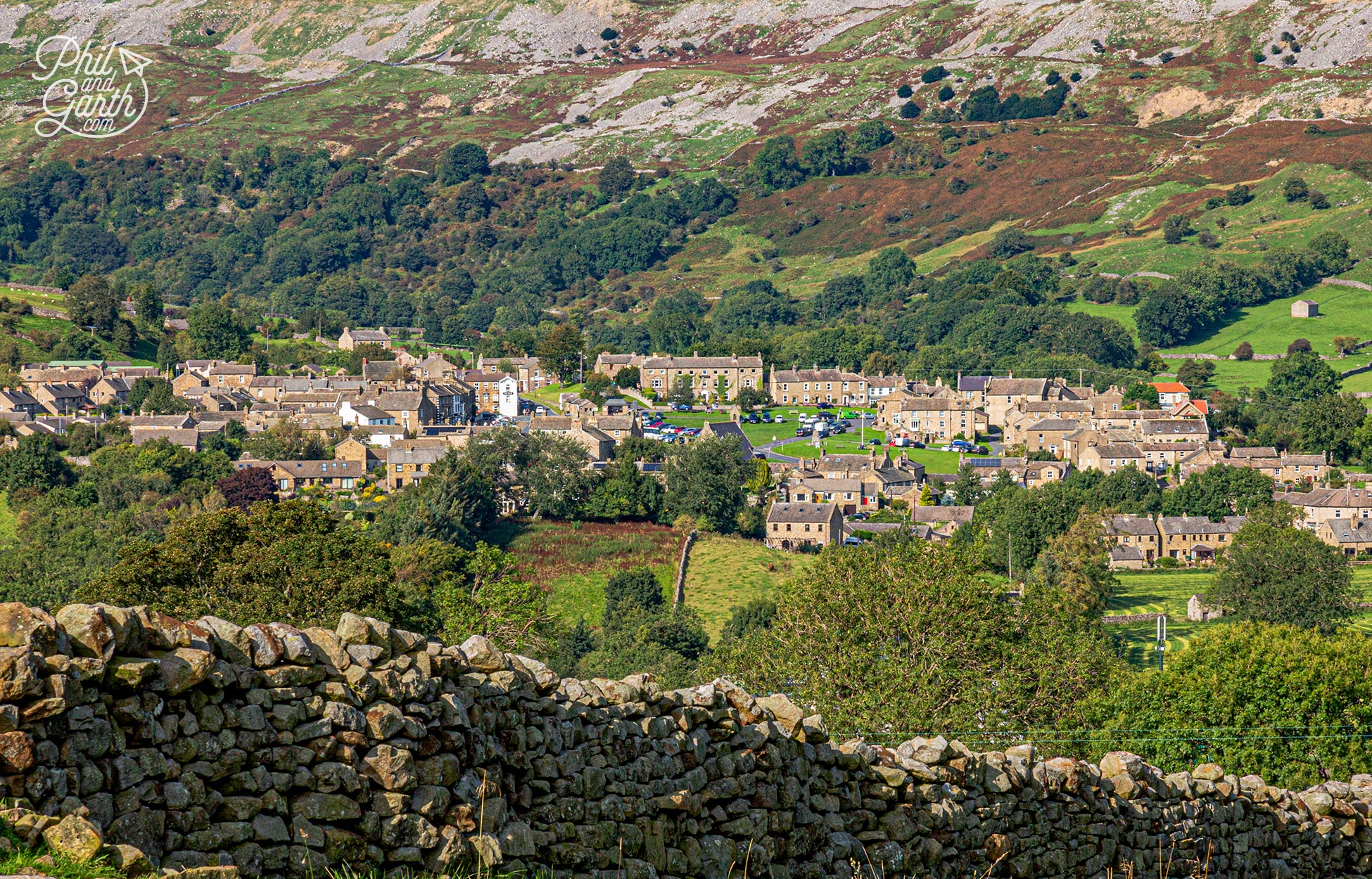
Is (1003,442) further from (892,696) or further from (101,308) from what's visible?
(892,696)

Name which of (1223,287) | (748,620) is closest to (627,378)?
(1223,287)

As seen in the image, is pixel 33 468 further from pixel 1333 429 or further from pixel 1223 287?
pixel 1223 287

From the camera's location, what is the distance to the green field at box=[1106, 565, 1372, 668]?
66562 mm

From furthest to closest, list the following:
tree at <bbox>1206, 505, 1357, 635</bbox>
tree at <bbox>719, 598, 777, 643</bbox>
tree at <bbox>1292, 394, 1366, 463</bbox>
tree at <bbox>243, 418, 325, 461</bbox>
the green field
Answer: tree at <bbox>1292, 394, 1366, 463</bbox> → tree at <bbox>243, 418, 325, 461</bbox> → tree at <bbox>1206, 505, 1357, 635</bbox> → the green field → tree at <bbox>719, 598, 777, 643</bbox>

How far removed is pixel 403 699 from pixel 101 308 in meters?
157

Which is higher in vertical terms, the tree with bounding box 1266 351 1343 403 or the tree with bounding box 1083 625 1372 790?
the tree with bounding box 1083 625 1372 790

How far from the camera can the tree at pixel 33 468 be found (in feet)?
299

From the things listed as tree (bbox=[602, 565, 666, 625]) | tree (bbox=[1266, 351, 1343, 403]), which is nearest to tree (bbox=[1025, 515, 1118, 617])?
tree (bbox=[602, 565, 666, 625])

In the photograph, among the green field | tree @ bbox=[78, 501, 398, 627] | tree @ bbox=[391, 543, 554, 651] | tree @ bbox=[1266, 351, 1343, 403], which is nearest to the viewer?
tree @ bbox=[78, 501, 398, 627]

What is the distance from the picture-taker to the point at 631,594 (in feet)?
232

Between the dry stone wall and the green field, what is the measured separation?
50.5m

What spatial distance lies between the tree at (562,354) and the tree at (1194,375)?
201 ft

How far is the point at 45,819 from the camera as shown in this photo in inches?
279

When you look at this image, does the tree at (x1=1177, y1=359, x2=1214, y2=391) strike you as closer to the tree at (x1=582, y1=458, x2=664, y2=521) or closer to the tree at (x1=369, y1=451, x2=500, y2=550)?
the tree at (x1=582, y1=458, x2=664, y2=521)
